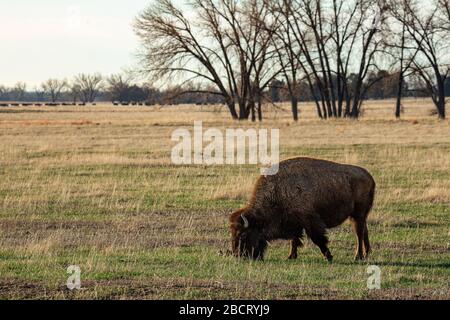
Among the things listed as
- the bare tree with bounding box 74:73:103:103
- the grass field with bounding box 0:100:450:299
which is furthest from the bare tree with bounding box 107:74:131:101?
the grass field with bounding box 0:100:450:299

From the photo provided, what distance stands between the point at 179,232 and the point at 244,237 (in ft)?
9.41

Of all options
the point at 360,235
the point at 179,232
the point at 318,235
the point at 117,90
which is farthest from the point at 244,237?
the point at 117,90

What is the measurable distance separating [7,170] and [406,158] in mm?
12129

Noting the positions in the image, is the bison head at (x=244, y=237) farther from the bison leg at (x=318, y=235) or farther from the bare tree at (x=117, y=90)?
the bare tree at (x=117, y=90)

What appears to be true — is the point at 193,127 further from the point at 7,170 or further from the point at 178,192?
the point at 178,192

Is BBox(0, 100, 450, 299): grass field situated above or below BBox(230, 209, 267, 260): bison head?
below

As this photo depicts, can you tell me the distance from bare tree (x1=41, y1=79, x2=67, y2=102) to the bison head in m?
173

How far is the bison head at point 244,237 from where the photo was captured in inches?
435

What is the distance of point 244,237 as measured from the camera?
36.3 feet

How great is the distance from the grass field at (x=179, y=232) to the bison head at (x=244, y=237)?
270mm

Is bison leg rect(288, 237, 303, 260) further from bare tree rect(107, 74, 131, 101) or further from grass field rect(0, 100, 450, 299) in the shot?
bare tree rect(107, 74, 131, 101)

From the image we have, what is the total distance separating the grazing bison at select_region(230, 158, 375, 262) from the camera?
11125 mm

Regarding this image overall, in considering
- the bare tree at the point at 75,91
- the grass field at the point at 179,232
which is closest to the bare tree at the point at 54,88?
the bare tree at the point at 75,91

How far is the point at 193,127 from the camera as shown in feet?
157
